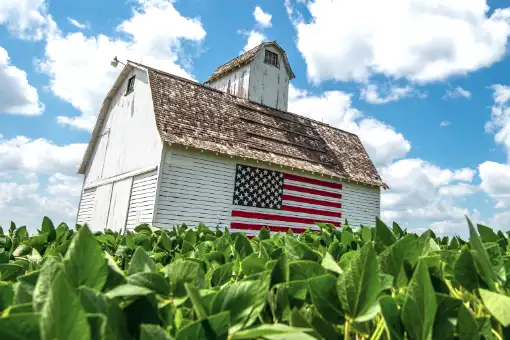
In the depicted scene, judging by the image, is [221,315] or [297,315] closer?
[221,315]

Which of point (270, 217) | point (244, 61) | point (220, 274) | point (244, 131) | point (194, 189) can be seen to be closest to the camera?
point (220, 274)

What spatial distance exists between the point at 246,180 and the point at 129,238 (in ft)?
36.8

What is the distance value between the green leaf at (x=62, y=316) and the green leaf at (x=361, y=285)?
38 centimetres

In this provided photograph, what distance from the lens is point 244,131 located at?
13.9m

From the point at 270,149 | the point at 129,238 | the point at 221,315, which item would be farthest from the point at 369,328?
the point at 270,149

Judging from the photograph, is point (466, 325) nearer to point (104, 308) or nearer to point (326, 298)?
point (326, 298)

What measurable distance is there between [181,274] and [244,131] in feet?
44.1

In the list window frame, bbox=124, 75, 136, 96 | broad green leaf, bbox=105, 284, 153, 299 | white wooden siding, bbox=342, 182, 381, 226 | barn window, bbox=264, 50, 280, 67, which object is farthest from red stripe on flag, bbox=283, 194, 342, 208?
broad green leaf, bbox=105, 284, 153, 299

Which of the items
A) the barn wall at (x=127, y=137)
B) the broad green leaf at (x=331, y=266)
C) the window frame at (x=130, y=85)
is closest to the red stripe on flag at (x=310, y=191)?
the barn wall at (x=127, y=137)

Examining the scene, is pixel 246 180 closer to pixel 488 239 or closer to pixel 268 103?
pixel 268 103

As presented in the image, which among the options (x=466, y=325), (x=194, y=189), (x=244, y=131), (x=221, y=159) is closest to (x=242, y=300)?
(x=466, y=325)

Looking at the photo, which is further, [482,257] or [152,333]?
[482,257]

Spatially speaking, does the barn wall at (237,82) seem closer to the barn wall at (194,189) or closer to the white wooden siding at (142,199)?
the barn wall at (194,189)

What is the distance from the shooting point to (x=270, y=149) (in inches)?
544
